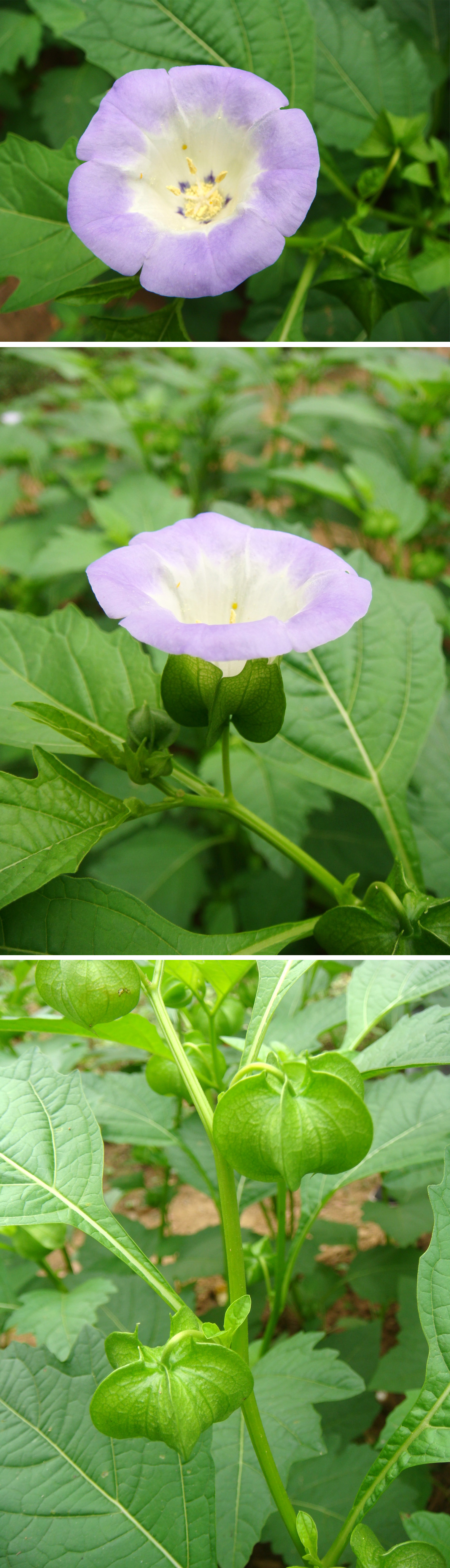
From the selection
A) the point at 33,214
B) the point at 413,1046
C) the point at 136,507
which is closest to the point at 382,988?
the point at 413,1046

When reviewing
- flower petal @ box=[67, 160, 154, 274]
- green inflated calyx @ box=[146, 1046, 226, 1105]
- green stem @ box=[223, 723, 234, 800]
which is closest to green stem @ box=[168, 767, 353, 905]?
green stem @ box=[223, 723, 234, 800]

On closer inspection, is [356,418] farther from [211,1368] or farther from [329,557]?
[211,1368]

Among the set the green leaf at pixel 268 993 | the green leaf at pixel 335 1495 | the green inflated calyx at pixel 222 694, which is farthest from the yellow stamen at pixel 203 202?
the green leaf at pixel 335 1495

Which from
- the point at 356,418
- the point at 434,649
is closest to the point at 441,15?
the point at 434,649

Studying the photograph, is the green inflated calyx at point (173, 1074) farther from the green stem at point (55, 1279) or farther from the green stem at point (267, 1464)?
the green stem at point (55, 1279)

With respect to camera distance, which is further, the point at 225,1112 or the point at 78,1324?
the point at 78,1324

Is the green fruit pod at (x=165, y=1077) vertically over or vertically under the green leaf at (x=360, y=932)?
under
